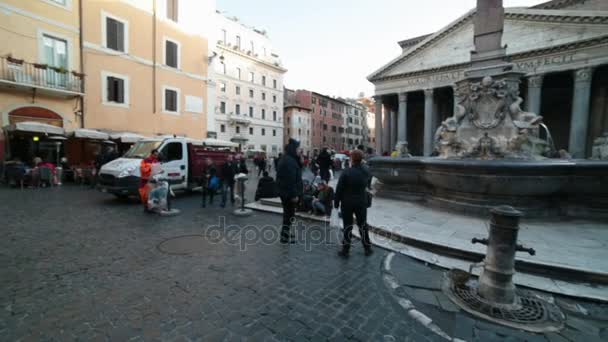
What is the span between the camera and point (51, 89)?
48.8ft

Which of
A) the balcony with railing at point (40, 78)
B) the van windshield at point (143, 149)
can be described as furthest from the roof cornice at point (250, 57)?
the van windshield at point (143, 149)

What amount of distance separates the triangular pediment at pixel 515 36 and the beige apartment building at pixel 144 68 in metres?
24.5

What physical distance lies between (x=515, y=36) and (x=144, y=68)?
3422 cm

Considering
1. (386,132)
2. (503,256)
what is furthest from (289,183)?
(386,132)

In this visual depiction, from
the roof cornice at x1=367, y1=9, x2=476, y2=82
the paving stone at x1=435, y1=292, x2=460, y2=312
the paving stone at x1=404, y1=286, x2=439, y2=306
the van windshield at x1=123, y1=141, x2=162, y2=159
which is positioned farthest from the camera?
the roof cornice at x1=367, y1=9, x2=476, y2=82

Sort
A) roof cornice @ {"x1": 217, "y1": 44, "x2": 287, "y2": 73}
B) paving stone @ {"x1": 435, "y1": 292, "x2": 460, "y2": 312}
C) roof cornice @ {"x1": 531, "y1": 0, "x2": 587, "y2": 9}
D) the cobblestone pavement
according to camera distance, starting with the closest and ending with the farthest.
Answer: the cobblestone pavement → paving stone @ {"x1": 435, "y1": 292, "x2": 460, "y2": 312} → roof cornice @ {"x1": 531, "y1": 0, "x2": 587, "y2": 9} → roof cornice @ {"x1": 217, "y1": 44, "x2": 287, "y2": 73}

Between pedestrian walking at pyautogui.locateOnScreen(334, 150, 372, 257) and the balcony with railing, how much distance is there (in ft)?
61.1

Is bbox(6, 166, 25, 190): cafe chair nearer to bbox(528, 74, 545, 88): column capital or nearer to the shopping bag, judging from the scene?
the shopping bag

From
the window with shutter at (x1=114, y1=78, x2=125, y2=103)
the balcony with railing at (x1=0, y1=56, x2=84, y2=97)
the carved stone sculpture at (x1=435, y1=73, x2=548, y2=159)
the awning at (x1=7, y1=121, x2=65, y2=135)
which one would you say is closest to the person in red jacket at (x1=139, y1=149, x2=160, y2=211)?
the carved stone sculpture at (x1=435, y1=73, x2=548, y2=159)

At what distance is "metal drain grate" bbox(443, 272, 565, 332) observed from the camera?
9.25 feet

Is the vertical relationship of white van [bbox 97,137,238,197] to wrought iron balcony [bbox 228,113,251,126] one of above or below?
below

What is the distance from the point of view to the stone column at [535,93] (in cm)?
2431

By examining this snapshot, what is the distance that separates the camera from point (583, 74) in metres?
22.2

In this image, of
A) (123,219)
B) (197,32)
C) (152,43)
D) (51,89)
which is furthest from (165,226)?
(197,32)
